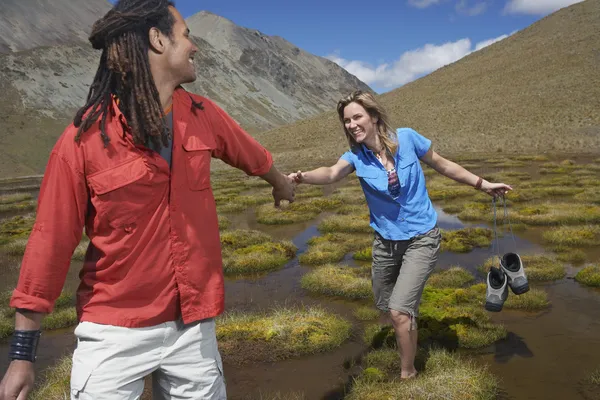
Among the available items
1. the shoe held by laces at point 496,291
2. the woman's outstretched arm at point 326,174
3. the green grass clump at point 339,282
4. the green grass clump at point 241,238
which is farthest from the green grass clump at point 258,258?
the shoe held by laces at point 496,291

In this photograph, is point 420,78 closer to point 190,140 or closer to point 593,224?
point 593,224

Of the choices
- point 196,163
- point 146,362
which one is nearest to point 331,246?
point 196,163

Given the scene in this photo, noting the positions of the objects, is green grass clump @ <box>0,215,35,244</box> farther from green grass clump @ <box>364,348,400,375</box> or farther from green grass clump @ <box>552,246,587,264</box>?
green grass clump @ <box>552,246,587,264</box>

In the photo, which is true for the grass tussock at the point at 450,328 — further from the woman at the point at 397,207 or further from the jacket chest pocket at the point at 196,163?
the jacket chest pocket at the point at 196,163

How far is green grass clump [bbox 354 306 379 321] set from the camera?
7809 mm

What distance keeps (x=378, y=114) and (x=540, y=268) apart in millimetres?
6411

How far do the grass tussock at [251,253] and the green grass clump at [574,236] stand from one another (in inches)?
265

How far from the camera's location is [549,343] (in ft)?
21.3

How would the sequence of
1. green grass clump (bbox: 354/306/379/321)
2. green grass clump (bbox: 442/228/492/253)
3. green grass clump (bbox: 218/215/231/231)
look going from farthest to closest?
green grass clump (bbox: 218/215/231/231) → green grass clump (bbox: 442/228/492/253) → green grass clump (bbox: 354/306/379/321)

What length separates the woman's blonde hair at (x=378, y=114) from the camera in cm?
517

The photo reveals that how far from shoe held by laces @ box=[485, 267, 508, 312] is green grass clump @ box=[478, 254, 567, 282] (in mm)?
3560

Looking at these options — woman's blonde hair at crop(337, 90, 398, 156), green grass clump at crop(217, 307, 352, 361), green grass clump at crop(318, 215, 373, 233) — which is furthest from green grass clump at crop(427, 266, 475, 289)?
green grass clump at crop(318, 215, 373, 233)

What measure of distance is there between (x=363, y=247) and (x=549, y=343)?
676 centimetres

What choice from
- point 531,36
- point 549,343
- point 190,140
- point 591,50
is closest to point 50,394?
point 190,140
